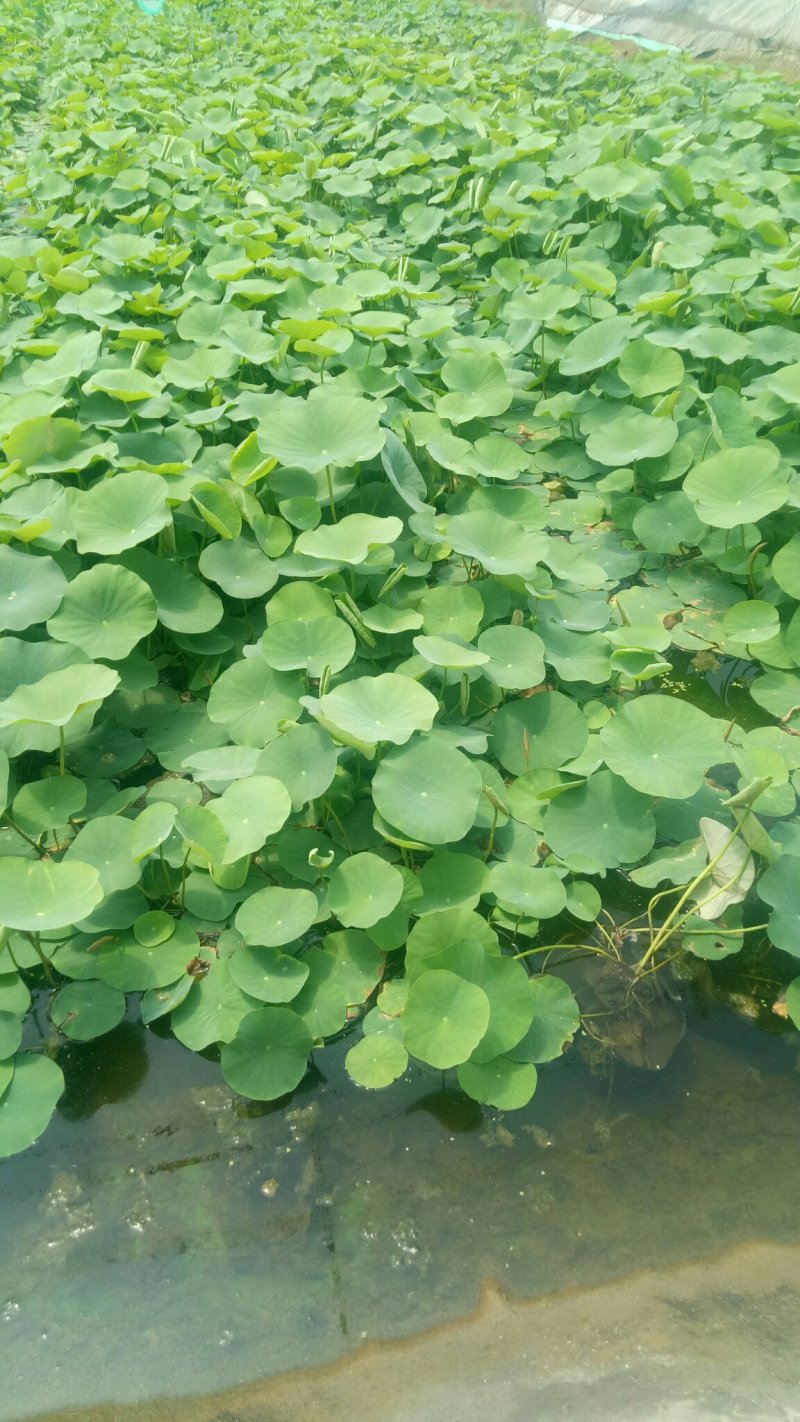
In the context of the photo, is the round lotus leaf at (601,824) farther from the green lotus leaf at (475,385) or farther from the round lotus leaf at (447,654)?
the green lotus leaf at (475,385)

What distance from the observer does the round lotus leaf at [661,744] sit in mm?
1875

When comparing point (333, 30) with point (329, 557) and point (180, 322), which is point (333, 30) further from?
point (329, 557)

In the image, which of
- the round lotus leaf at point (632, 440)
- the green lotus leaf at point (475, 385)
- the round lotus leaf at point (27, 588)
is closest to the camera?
the round lotus leaf at point (27, 588)

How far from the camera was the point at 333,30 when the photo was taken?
7.58 m

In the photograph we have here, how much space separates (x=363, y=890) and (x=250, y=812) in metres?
0.26

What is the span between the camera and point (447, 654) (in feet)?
6.55

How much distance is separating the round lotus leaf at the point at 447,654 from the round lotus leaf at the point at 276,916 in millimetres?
528

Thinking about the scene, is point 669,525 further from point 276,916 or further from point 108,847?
point 108,847

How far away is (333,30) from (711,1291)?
28.6 feet

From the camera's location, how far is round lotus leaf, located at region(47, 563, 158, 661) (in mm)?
2078

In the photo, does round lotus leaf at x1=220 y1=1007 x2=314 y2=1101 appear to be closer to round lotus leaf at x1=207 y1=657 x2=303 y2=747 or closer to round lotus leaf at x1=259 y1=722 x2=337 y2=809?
round lotus leaf at x1=259 y1=722 x2=337 y2=809

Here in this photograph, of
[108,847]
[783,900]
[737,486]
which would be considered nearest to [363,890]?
[108,847]

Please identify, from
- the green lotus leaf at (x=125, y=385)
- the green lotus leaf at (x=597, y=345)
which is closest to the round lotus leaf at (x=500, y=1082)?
the green lotus leaf at (x=125, y=385)

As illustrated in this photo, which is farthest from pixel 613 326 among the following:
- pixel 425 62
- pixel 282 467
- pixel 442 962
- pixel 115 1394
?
pixel 425 62
